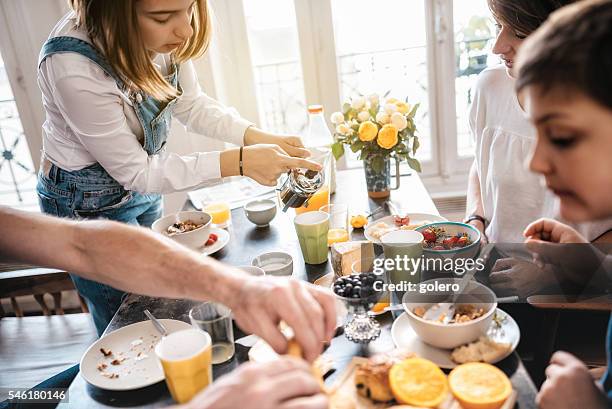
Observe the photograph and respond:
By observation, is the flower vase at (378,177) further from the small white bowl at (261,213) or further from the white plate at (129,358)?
the white plate at (129,358)

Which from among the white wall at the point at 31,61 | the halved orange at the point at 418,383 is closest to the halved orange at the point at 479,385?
→ the halved orange at the point at 418,383

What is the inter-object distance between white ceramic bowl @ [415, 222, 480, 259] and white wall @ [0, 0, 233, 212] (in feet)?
5.00

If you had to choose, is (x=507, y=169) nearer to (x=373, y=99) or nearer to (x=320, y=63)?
Answer: (x=373, y=99)

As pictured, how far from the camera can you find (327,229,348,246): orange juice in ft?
4.95

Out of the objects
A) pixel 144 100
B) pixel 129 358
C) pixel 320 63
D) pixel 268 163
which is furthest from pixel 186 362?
pixel 320 63

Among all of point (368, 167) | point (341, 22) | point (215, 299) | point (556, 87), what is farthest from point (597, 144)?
point (341, 22)

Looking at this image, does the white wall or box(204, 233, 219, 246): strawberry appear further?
the white wall

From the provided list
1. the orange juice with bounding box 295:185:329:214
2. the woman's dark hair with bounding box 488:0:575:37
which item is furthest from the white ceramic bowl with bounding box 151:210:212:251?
the woman's dark hair with bounding box 488:0:575:37

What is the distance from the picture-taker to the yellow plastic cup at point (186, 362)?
896 millimetres

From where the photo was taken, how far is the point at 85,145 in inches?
60.2

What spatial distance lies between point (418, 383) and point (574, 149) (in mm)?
436

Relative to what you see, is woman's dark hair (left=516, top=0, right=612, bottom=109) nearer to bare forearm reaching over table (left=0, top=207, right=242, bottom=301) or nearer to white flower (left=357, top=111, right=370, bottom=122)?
bare forearm reaching over table (left=0, top=207, right=242, bottom=301)

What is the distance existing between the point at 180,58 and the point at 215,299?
107cm

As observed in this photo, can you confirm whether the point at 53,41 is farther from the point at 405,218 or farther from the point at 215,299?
the point at 405,218
